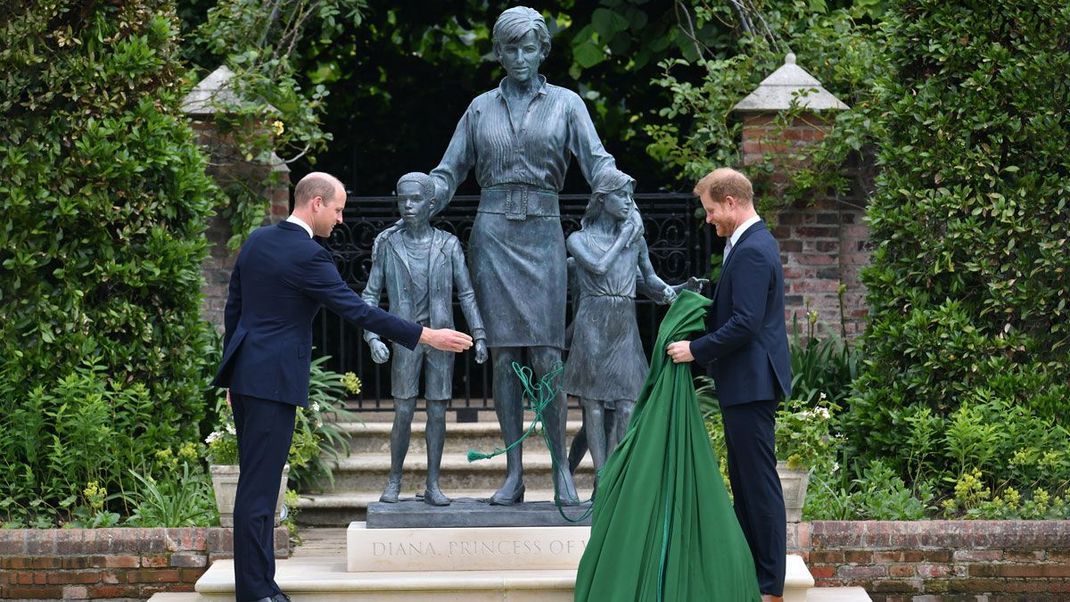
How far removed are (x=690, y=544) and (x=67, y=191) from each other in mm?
3738

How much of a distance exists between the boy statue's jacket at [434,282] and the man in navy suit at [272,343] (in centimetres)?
49

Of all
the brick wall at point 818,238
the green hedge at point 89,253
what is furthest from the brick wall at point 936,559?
the green hedge at point 89,253

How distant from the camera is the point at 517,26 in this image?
6.11 metres

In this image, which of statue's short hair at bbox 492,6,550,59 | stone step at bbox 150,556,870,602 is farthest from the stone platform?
statue's short hair at bbox 492,6,550,59

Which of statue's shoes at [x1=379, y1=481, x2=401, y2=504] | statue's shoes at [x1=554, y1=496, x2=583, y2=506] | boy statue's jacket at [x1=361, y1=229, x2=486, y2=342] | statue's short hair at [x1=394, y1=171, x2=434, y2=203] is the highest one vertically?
statue's short hair at [x1=394, y1=171, x2=434, y2=203]

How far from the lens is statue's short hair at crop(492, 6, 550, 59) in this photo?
240 inches

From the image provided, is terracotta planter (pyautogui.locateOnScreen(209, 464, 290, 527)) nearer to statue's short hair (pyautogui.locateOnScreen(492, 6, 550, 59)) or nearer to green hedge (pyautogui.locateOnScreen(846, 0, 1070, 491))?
statue's short hair (pyautogui.locateOnScreen(492, 6, 550, 59))

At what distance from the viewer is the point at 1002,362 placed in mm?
7406

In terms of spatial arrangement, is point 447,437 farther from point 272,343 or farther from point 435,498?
point 272,343

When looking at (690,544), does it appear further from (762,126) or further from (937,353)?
(762,126)

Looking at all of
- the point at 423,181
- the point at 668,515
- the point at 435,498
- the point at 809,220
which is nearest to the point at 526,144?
the point at 423,181

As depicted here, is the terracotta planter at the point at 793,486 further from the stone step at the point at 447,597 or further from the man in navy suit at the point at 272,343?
the man in navy suit at the point at 272,343

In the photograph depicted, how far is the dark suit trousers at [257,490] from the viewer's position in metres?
5.54

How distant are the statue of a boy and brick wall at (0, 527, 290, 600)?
1.18m
